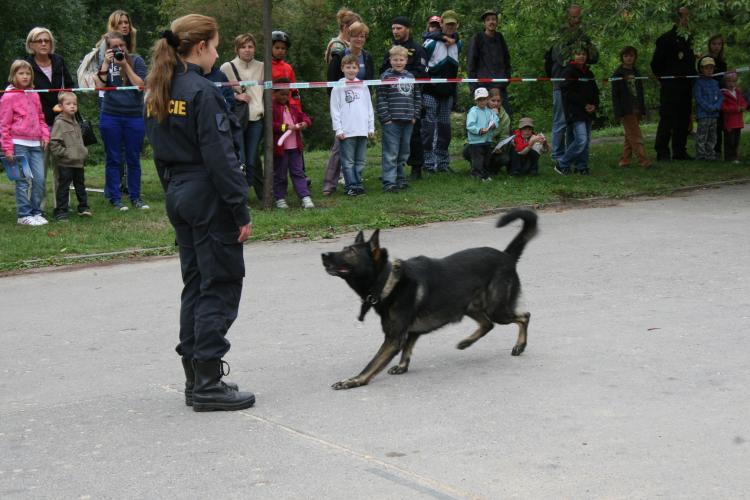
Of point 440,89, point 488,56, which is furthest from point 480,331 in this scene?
point 488,56

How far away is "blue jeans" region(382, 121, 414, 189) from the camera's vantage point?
45.5 feet

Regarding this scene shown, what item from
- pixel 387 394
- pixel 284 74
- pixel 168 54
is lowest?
pixel 387 394

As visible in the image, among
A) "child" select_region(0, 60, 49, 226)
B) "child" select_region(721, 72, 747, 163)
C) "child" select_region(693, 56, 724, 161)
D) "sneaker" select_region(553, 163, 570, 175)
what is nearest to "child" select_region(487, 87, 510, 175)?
"sneaker" select_region(553, 163, 570, 175)

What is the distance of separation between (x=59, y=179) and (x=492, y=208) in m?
4.97

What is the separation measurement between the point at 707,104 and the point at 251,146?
7583 mm

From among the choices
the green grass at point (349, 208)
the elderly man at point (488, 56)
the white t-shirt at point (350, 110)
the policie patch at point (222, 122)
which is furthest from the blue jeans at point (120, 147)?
the policie patch at point (222, 122)

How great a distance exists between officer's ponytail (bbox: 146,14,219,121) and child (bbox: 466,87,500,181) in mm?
9383

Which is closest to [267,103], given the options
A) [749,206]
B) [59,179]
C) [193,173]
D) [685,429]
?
[59,179]

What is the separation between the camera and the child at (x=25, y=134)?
11711 millimetres

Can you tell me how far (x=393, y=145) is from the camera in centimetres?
1387

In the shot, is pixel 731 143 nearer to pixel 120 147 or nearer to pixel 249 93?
pixel 249 93

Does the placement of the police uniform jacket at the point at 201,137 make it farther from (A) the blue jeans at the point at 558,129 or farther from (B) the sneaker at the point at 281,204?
(A) the blue jeans at the point at 558,129

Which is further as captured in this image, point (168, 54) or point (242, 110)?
point (242, 110)

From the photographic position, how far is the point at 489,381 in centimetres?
615
